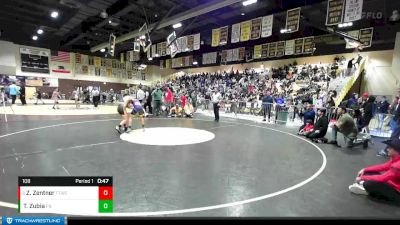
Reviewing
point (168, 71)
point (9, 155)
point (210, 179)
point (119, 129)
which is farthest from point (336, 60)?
point (168, 71)

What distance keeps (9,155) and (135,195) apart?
11.4 ft

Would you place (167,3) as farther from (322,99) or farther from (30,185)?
(30,185)

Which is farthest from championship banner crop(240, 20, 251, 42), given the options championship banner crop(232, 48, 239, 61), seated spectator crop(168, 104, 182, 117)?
championship banner crop(232, 48, 239, 61)

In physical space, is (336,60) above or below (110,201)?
above

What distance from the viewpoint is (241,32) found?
13.4 meters

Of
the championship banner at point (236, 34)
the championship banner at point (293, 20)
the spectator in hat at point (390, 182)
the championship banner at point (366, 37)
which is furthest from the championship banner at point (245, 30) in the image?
the spectator in hat at point (390, 182)

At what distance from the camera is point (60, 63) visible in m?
26.8

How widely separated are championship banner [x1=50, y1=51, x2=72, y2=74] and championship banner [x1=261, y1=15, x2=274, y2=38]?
76.9 feet

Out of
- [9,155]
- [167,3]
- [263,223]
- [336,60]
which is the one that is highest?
[167,3]

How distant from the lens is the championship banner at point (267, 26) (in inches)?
464

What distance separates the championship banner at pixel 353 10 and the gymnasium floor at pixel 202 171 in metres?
4.75

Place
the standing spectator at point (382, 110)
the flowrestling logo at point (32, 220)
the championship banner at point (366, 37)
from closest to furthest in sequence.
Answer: the flowrestling logo at point (32, 220) → the standing spectator at point (382, 110) → the championship banner at point (366, 37)

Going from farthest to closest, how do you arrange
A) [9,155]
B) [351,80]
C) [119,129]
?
[351,80], [119,129], [9,155]

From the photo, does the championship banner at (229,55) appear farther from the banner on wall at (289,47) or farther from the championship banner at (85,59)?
the championship banner at (85,59)
